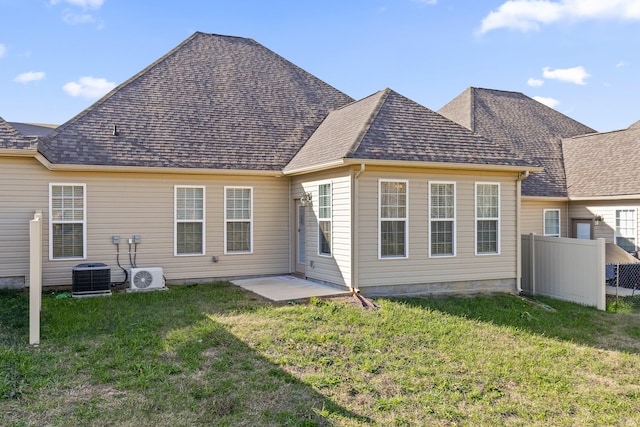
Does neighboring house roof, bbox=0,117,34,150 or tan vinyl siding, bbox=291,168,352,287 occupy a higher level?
neighboring house roof, bbox=0,117,34,150

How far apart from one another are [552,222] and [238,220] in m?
9.84

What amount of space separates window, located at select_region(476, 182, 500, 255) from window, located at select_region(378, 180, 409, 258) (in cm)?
193

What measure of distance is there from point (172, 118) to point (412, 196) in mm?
6553

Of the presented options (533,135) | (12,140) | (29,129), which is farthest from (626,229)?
(29,129)

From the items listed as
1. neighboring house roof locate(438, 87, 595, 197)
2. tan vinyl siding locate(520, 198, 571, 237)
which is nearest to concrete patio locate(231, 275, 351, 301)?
tan vinyl siding locate(520, 198, 571, 237)

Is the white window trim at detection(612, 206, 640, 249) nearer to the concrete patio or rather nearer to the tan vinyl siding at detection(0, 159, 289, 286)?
the concrete patio

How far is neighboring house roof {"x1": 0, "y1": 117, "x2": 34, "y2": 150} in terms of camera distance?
33.9 ft

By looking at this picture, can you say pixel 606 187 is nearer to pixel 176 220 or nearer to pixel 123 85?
pixel 176 220

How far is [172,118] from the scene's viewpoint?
1288cm

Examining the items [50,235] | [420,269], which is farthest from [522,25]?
[50,235]

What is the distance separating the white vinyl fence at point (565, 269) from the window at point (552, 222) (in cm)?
315

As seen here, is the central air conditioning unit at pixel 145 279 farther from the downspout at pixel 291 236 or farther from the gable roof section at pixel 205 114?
the downspout at pixel 291 236

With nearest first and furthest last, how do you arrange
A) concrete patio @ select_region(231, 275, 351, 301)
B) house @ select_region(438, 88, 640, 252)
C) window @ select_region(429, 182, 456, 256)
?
concrete patio @ select_region(231, 275, 351, 301), window @ select_region(429, 182, 456, 256), house @ select_region(438, 88, 640, 252)

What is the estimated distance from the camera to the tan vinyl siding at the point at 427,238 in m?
10.2
